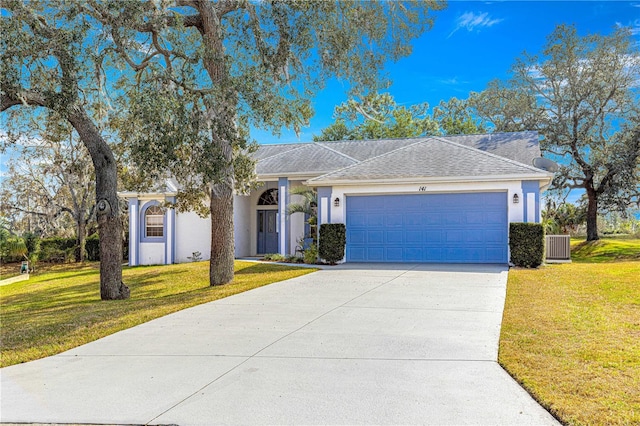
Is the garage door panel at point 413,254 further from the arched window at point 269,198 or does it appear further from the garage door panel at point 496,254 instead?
the arched window at point 269,198

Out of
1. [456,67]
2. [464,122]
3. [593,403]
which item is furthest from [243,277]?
[464,122]

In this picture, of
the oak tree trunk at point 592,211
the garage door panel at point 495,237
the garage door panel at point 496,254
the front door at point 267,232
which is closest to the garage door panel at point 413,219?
the garage door panel at point 495,237

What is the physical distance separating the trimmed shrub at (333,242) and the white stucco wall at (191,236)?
649cm

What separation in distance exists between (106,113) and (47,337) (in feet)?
25.6

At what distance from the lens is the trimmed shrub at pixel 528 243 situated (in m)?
14.4

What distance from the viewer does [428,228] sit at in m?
15.9

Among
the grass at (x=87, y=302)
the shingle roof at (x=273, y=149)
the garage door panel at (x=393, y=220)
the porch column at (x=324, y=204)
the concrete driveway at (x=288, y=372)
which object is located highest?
the shingle roof at (x=273, y=149)

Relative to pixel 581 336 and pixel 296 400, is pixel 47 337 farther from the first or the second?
pixel 581 336

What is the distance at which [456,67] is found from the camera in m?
28.1

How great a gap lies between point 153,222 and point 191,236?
5.84ft

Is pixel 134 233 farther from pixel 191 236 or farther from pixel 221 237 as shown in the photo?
pixel 221 237

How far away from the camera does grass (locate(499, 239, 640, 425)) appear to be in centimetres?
413

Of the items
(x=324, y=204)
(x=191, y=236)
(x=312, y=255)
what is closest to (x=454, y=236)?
(x=324, y=204)

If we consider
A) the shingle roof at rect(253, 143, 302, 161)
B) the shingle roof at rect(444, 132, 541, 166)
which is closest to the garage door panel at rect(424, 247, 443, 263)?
the shingle roof at rect(444, 132, 541, 166)
